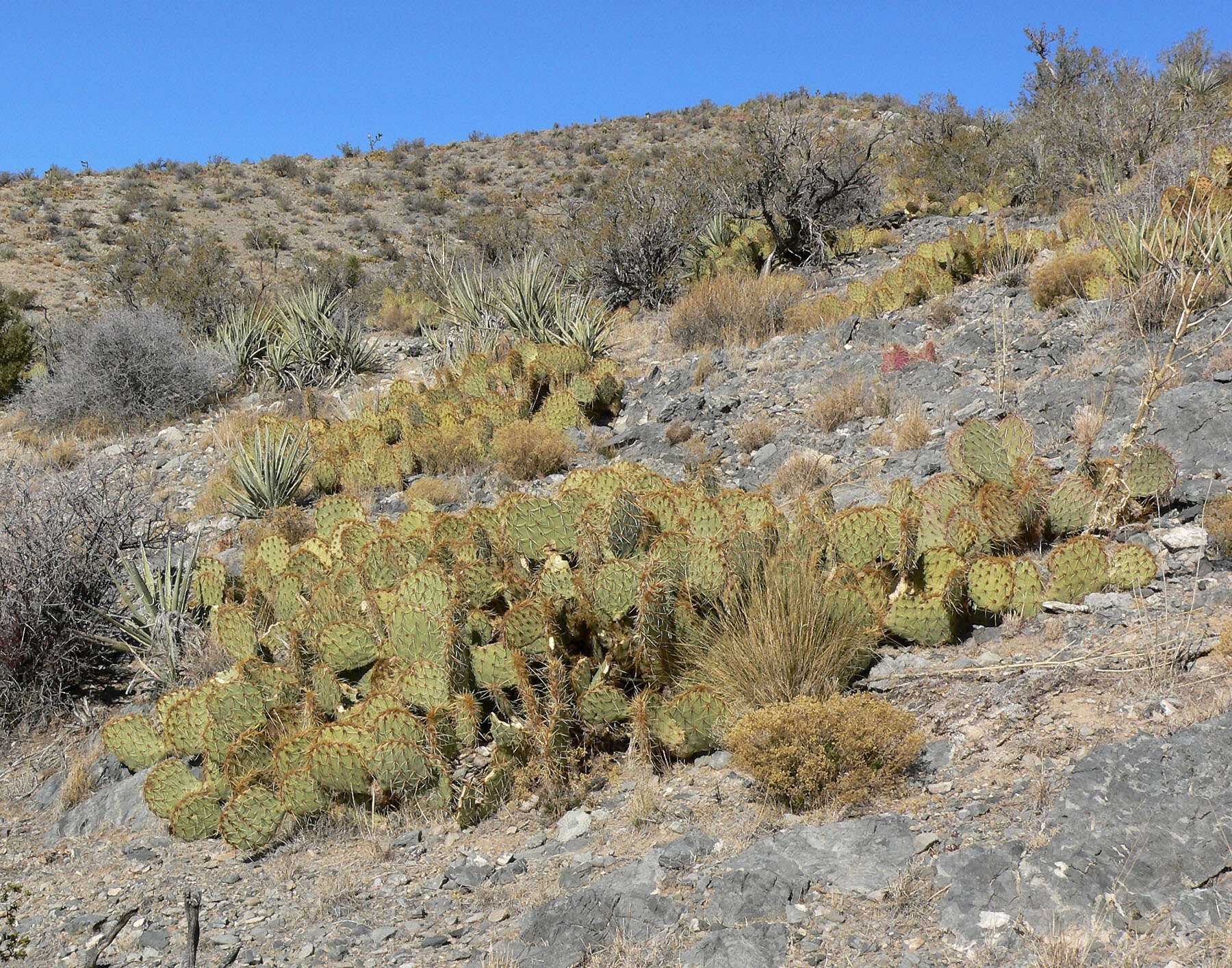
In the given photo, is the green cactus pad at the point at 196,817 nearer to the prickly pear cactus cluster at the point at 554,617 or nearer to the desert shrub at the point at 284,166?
the prickly pear cactus cluster at the point at 554,617

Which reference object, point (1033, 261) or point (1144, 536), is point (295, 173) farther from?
point (1144, 536)

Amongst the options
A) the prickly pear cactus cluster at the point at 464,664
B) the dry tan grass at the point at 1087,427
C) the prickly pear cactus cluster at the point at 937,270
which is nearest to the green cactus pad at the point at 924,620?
the prickly pear cactus cluster at the point at 464,664

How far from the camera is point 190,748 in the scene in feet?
15.2

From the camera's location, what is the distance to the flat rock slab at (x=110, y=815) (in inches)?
175

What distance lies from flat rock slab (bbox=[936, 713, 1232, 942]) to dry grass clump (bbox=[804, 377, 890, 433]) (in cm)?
475

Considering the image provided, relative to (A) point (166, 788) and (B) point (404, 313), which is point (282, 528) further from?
(B) point (404, 313)

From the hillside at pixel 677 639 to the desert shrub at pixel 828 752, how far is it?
2 cm

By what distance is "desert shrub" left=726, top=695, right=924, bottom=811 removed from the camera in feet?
10.9

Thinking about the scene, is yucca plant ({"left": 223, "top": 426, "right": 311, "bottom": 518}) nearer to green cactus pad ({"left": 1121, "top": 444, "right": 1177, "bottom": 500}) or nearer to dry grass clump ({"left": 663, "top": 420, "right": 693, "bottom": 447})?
dry grass clump ({"left": 663, "top": 420, "right": 693, "bottom": 447})

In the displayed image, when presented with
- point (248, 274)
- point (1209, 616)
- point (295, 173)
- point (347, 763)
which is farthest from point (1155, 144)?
point (295, 173)

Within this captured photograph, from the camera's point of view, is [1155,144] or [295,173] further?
[295,173]

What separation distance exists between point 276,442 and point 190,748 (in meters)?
4.44

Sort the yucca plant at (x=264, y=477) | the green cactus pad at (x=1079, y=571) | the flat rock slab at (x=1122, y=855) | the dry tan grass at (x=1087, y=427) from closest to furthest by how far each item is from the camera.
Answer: the flat rock slab at (x=1122, y=855) < the green cactus pad at (x=1079, y=571) < the dry tan grass at (x=1087, y=427) < the yucca plant at (x=264, y=477)

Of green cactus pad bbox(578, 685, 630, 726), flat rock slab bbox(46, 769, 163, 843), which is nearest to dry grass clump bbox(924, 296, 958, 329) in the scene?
green cactus pad bbox(578, 685, 630, 726)
